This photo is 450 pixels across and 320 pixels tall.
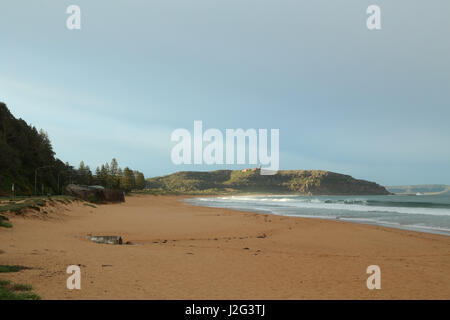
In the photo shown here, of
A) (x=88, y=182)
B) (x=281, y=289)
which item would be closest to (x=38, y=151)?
(x=88, y=182)

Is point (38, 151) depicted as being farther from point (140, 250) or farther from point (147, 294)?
point (147, 294)

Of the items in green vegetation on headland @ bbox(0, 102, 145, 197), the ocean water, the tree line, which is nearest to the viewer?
the ocean water

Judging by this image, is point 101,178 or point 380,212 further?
point 101,178

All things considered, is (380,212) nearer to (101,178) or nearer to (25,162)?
(25,162)

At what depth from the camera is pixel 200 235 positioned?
55.6 feet

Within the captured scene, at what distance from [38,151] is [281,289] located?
78428 millimetres

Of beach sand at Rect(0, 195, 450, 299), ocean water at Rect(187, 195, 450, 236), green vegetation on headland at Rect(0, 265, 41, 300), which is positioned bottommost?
ocean water at Rect(187, 195, 450, 236)

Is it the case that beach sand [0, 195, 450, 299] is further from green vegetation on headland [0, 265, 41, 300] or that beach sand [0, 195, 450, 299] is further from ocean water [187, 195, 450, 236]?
ocean water [187, 195, 450, 236]
